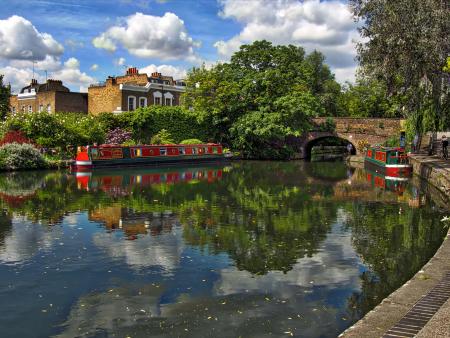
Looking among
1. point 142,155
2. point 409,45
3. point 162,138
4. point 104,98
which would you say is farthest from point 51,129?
point 409,45

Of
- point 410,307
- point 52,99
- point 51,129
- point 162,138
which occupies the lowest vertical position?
point 410,307

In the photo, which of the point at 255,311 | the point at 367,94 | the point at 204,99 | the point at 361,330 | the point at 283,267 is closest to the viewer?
the point at 361,330

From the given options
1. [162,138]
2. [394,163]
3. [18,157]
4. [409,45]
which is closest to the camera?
[409,45]

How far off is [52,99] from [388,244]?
4469 cm

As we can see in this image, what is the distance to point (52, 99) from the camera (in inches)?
1967

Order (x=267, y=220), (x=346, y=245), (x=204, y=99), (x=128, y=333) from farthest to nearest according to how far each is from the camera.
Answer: (x=204, y=99)
(x=267, y=220)
(x=346, y=245)
(x=128, y=333)

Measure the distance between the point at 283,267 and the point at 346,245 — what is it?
8.35 ft

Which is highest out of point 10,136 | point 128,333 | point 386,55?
point 386,55

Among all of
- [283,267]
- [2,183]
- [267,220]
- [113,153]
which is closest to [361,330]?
[283,267]

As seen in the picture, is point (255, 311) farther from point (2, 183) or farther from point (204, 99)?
point (204, 99)

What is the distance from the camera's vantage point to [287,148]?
46.2 meters

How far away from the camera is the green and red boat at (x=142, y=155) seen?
104ft

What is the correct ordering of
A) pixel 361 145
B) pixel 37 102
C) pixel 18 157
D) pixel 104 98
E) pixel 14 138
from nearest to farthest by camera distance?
pixel 18 157 < pixel 14 138 < pixel 361 145 < pixel 104 98 < pixel 37 102

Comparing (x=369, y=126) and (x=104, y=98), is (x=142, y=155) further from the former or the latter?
(x=369, y=126)
